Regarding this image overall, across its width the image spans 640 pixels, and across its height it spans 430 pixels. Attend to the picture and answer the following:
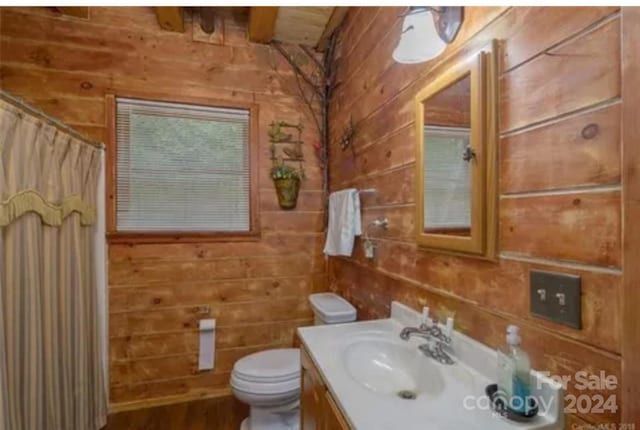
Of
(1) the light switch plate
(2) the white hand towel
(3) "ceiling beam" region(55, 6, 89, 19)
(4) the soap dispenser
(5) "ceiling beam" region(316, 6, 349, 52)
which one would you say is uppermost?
(5) "ceiling beam" region(316, 6, 349, 52)

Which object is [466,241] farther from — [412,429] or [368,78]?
[368,78]

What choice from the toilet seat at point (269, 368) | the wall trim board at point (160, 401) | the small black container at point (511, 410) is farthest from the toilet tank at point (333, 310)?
the small black container at point (511, 410)

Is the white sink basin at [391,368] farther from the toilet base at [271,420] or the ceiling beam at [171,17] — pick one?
the ceiling beam at [171,17]

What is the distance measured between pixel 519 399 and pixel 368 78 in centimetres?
166

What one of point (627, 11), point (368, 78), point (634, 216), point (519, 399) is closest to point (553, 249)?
point (634, 216)

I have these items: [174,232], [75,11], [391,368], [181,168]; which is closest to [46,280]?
[174,232]

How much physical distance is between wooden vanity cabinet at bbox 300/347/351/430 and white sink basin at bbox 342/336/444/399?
0.11 metres

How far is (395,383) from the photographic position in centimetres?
125

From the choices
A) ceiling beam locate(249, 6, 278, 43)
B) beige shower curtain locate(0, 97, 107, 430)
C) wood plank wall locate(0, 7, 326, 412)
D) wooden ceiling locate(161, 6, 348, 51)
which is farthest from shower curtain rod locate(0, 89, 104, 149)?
ceiling beam locate(249, 6, 278, 43)

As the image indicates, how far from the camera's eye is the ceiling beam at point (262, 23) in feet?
7.14

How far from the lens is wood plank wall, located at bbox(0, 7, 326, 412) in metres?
2.18

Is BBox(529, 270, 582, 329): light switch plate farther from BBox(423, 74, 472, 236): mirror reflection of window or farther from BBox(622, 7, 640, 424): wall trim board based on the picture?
BBox(423, 74, 472, 236): mirror reflection of window

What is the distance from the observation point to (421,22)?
1.33m

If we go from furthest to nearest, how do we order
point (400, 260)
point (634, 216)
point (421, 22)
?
point (400, 260) < point (421, 22) < point (634, 216)
